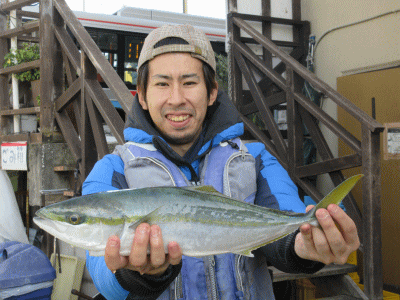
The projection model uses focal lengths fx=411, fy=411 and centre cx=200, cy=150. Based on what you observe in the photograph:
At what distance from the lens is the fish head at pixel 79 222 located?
1.57 meters

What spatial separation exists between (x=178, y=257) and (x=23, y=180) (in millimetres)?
6947

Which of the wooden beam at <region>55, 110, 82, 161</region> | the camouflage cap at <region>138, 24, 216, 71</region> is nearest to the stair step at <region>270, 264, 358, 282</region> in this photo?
the camouflage cap at <region>138, 24, 216, 71</region>

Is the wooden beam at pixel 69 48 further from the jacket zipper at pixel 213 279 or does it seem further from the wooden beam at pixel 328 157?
the jacket zipper at pixel 213 279

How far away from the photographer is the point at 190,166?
90.0 inches

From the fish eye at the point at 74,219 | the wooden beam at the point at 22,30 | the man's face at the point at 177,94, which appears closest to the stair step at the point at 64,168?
the wooden beam at the point at 22,30

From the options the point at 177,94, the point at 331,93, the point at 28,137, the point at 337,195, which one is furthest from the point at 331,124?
the point at 28,137

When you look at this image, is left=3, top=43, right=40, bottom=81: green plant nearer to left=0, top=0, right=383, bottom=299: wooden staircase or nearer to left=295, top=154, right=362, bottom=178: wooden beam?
left=0, top=0, right=383, bottom=299: wooden staircase

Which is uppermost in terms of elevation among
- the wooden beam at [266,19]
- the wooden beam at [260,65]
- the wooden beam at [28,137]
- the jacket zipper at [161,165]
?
the wooden beam at [266,19]

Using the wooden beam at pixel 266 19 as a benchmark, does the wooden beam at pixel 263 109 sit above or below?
below

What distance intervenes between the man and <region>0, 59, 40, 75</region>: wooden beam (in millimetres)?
4229

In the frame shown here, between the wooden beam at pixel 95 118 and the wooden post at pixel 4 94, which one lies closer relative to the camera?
the wooden beam at pixel 95 118

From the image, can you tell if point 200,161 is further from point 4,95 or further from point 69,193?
point 4,95

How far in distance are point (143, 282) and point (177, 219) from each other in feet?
1.34

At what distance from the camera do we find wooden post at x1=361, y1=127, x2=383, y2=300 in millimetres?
3945
